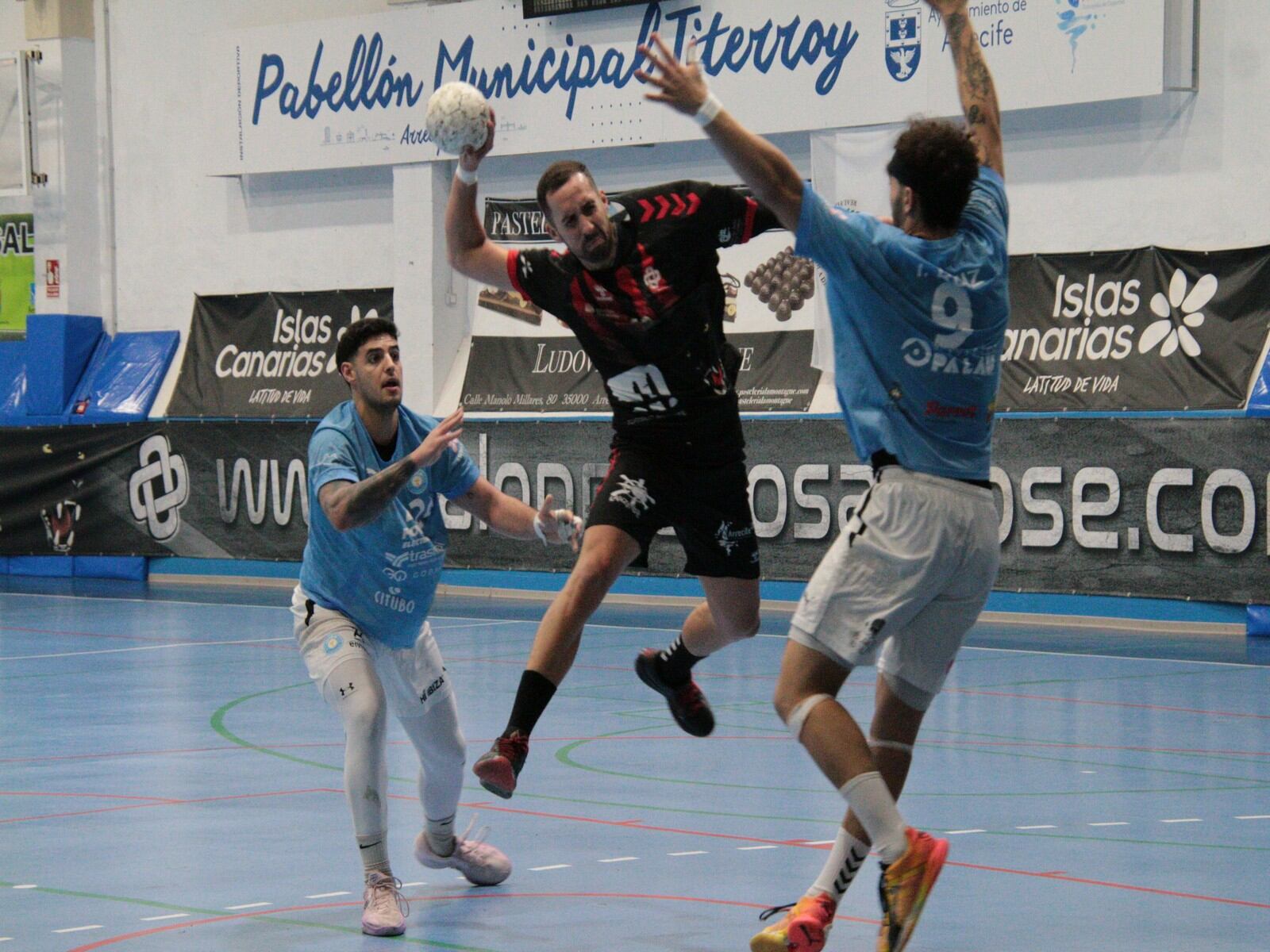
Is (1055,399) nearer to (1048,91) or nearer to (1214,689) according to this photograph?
(1048,91)

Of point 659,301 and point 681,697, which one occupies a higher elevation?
point 659,301

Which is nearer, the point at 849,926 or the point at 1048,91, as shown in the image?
the point at 849,926

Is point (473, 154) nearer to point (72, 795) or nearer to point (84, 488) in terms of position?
point (72, 795)

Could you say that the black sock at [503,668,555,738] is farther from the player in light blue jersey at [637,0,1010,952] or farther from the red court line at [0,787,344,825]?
the red court line at [0,787,344,825]

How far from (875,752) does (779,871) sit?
1.53m

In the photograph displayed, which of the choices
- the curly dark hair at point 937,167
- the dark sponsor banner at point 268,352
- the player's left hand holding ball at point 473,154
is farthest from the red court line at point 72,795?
the dark sponsor banner at point 268,352

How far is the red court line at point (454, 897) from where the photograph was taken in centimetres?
573

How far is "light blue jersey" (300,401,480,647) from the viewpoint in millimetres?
6246

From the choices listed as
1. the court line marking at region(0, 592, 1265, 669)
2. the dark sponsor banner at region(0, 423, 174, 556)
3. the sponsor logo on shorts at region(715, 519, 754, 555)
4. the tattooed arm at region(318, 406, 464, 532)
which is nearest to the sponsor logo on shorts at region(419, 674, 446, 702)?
the tattooed arm at region(318, 406, 464, 532)

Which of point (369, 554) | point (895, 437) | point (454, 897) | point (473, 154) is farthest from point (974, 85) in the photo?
point (454, 897)

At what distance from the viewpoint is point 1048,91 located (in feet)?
50.5

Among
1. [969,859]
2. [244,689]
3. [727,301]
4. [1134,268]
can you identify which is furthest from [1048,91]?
[969,859]

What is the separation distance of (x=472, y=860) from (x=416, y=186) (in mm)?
13579

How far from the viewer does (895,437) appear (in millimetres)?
5043
